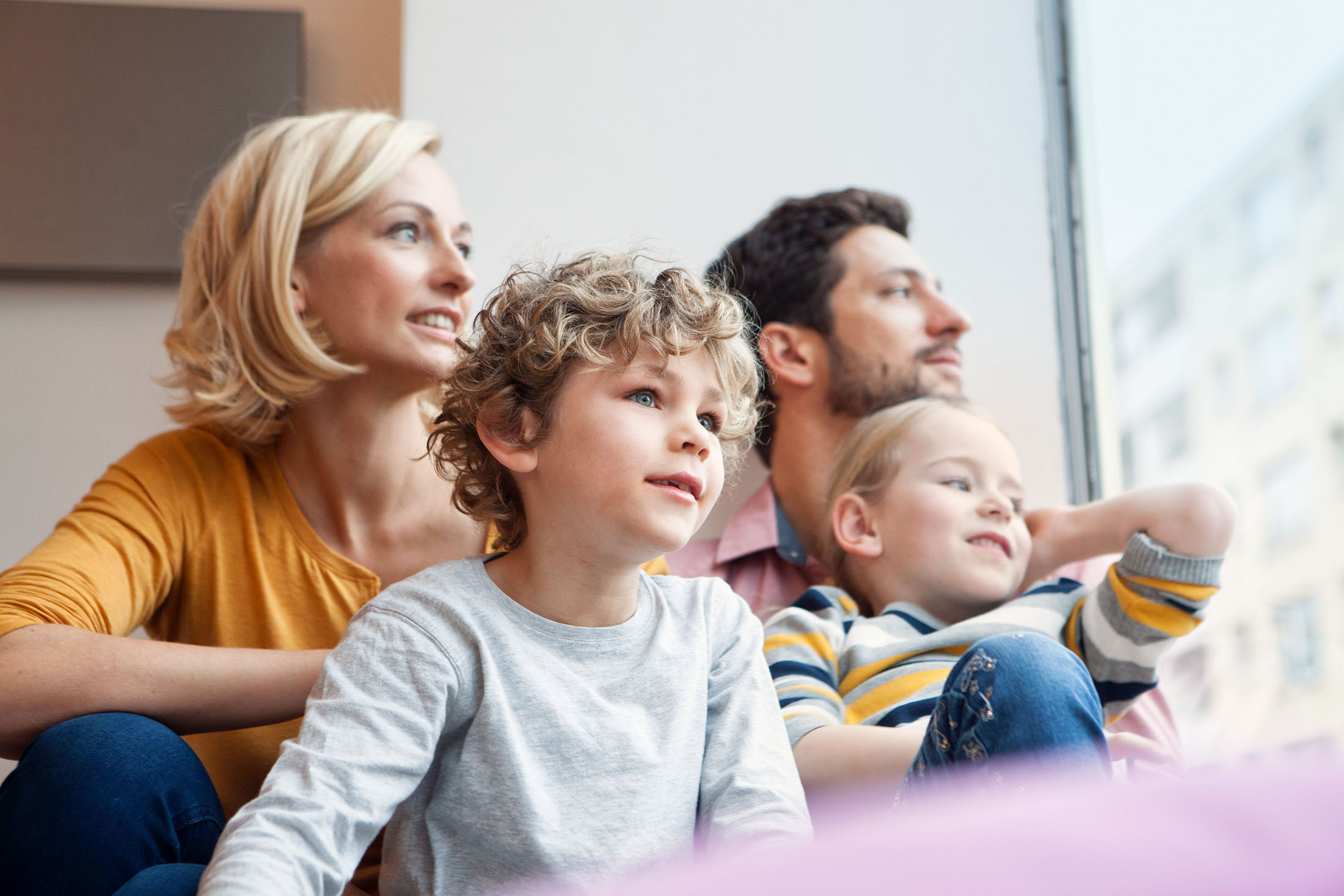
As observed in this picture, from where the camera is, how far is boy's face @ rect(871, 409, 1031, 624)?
134cm

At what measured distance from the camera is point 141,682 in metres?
1.02

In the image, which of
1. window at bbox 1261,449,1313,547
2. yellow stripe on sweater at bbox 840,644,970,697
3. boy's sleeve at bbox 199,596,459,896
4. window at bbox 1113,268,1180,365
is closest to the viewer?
boy's sleeve at bbox 199,596,459,896

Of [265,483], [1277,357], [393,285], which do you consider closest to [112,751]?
[265,483]

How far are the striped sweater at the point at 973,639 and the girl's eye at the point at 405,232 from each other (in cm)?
64

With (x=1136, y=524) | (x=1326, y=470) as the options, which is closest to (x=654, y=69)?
(x=1136, y=524)

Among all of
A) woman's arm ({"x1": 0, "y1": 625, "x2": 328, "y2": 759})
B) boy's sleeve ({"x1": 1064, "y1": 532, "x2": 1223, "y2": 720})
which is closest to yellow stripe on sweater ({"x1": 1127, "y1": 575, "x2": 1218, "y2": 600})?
boy's sleeve ({"x1": 1064, "y1": 532, "x2": 1223, "y2": 720})

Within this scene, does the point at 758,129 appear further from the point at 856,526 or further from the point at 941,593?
the point at 941,593

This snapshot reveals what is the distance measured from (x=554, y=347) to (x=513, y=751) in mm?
336

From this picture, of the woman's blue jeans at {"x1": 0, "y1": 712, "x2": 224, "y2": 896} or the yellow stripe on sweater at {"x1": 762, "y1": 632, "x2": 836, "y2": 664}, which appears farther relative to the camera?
the yellow stripe on sweater at {"x1": 762, "y1": 632, "x2": 836, "y2": 664}

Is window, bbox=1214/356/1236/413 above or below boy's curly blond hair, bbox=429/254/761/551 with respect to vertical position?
below

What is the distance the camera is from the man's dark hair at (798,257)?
1709 mm

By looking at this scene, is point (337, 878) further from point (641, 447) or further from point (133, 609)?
point (133, 609)

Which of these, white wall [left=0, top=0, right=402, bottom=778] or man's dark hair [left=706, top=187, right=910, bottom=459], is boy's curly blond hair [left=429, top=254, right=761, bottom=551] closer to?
man's dark hair [left=706, top=187, right=910, bottom=459]

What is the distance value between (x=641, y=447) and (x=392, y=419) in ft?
1.78
